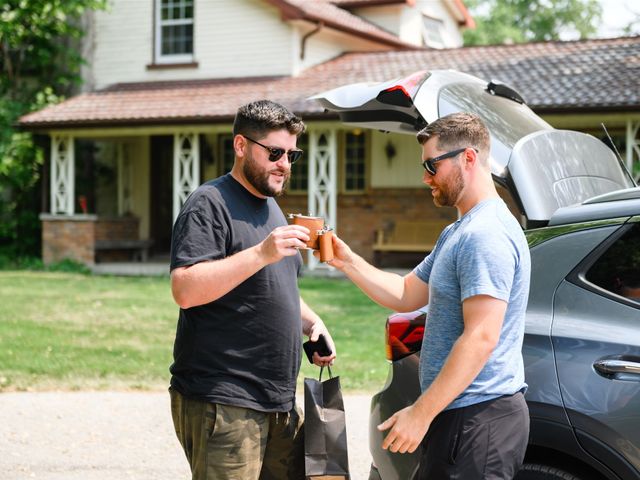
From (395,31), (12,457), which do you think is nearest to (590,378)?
(12,457)

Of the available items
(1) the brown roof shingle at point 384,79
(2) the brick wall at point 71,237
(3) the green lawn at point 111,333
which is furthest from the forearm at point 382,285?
(2) the brick wall at point 71,237

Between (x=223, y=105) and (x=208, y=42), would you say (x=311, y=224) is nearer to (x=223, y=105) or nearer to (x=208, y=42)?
(x=223, y=105)

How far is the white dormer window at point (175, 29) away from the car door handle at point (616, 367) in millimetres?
17678

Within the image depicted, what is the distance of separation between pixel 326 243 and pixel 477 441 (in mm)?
854

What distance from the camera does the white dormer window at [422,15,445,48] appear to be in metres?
25.3

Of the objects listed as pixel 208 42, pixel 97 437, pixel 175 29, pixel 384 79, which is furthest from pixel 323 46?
pixel 97 437

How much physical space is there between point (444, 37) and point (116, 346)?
786 inches

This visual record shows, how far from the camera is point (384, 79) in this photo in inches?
672

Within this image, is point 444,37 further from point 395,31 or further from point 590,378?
point 590,378

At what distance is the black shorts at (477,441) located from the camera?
2.71 meters

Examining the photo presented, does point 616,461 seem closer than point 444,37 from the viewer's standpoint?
Yes

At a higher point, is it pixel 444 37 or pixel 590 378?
pixel 444 37

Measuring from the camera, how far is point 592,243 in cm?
323

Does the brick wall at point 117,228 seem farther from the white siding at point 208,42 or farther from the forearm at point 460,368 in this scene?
the forearm at point 460,368
